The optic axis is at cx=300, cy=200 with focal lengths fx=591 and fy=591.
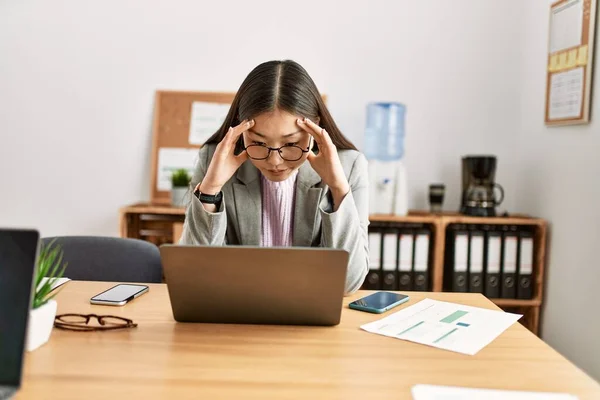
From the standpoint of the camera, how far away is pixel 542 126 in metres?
2.85

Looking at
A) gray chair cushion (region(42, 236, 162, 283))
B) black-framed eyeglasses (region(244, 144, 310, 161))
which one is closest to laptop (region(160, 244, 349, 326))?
black-framed eyeglasses (region(244, 144, 310, 161))

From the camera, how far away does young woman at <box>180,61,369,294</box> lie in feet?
4.96

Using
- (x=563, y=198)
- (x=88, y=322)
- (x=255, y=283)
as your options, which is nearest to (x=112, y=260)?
(x=88, y=322)

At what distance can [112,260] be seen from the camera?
1779 mm

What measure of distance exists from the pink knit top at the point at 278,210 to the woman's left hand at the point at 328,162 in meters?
0.22

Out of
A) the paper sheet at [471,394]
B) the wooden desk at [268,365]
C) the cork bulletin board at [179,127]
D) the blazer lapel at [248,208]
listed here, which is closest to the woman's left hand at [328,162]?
the blazer lapel at [248,208]

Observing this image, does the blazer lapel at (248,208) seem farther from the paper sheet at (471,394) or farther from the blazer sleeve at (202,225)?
the paper sheet at (471,394)

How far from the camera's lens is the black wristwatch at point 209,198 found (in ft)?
5.15

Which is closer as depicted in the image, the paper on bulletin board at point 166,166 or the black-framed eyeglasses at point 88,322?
the black-framed eyeglasses at point 88,322

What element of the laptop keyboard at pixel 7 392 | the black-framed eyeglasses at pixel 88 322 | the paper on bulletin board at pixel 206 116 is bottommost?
the laptop keyboard at pixel 7 392

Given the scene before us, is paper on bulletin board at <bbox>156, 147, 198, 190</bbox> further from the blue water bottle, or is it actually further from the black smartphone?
the black smartphone

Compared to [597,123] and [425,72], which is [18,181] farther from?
[597,123]

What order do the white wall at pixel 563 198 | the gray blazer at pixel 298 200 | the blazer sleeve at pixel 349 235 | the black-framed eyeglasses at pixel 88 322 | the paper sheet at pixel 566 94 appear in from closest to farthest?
the black-framed eyeglasses at pixel 88 322 → the blazer sleeve at pixel 349 235 → the gray blazer at pixel 298 200 → the white wall at pixel 563 198 → the paper sheet at pixel 566 94

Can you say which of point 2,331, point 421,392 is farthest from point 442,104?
point 2,331
